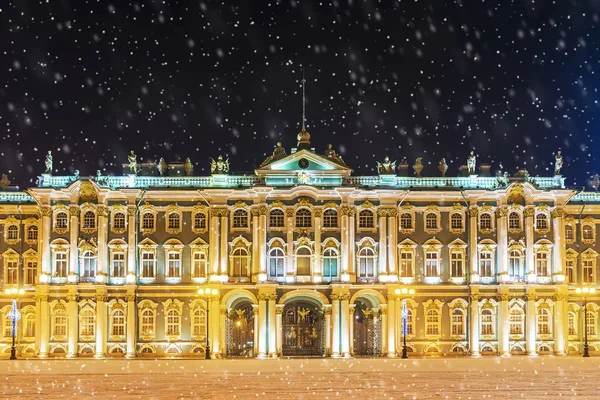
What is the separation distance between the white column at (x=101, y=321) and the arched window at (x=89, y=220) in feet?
14.0

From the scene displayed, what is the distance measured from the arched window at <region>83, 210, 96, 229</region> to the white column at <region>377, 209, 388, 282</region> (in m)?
18.8

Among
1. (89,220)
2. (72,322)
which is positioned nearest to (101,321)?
(72,322)

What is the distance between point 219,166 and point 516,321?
2226cm

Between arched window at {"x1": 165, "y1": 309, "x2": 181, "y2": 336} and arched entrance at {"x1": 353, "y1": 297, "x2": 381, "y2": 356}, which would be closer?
arched window at {"x1": 165, "y1": 309, "x2": 181, "y2": 336}

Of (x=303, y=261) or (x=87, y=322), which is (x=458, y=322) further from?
(x=87, y=322)

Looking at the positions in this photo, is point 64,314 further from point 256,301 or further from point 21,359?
point 256,301

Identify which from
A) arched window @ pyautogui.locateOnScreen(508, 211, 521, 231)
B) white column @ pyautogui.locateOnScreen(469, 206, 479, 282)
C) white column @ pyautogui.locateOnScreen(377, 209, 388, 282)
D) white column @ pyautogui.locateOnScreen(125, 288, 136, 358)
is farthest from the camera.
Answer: arched window @ pyautogui.locateOnScreen(508, 211, 521, 231)

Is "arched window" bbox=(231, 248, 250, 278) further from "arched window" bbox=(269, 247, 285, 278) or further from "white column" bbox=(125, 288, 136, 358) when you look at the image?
"white column" bbox=(125, 288, 136, 358)

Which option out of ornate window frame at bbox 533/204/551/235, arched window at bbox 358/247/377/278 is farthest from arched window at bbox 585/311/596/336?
arched window at bbox 358/247/377/278

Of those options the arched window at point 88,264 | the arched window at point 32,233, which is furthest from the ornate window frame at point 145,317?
the arched window at point 32,233

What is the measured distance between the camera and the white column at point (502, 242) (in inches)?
2569

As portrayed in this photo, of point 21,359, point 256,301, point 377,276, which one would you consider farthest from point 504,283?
point 21,359

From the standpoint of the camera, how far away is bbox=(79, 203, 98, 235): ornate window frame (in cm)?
6494

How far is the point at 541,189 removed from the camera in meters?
65.8
